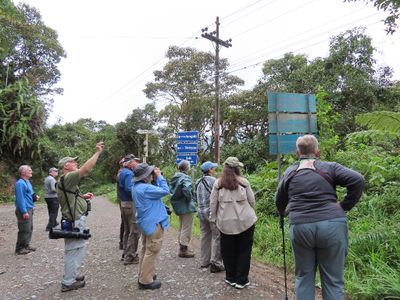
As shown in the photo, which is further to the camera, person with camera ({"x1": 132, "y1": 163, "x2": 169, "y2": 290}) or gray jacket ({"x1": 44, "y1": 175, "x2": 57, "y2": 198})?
gray jacket ({"x1": 44, "y1": 175, "x2": 57, "y2": 198})

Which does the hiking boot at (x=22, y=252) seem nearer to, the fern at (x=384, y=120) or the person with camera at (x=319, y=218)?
the person with camera at (x=319, y=218)

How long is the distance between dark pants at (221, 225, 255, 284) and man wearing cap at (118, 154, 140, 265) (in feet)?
6.17

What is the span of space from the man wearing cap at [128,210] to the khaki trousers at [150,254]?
1.24 m

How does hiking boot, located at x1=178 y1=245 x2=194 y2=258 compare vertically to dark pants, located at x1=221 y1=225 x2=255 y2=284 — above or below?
below

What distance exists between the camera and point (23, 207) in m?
7.09

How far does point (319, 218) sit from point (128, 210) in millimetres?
3979

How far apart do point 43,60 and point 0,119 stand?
22.9ft

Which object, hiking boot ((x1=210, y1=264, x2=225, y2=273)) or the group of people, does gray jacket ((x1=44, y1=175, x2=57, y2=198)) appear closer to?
the group of people

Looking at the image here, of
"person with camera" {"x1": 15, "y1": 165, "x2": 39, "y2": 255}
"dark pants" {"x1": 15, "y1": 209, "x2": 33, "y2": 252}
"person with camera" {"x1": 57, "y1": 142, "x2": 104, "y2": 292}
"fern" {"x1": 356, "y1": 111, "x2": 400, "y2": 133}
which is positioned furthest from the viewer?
"dark pants" {"x1": 15, "y1": 209, "x2": 33, "y2": 252}

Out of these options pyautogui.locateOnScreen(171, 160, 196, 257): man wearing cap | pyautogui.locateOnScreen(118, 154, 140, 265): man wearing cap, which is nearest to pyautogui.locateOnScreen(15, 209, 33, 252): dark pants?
pyautogui.locateOnScreen(118, 154, 140, 265): man wearing cap

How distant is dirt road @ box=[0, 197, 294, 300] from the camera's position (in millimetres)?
4742

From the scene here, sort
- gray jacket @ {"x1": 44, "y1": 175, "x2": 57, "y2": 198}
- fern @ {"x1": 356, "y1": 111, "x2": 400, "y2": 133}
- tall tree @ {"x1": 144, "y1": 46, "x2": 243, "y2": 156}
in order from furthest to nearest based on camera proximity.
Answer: tall tree @ {"x1": 144, "y1": 46, "x2": 243, "y2": 156} < gray jacket @ {"x1": 44, "y1": 175, "x2": 57, "y2": 198} < fern @ {"x1": 356, "y1": 111, "x2": 400, "y2": 133}

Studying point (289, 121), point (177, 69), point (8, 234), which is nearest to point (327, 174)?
point (289, 121)

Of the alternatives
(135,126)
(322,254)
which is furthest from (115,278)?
(135,126)
